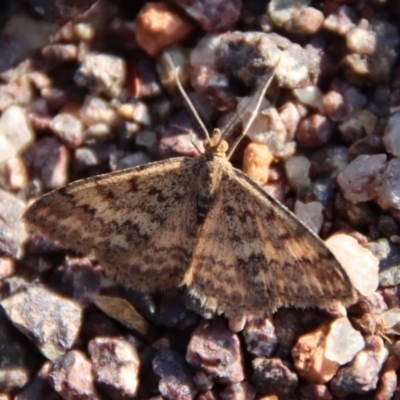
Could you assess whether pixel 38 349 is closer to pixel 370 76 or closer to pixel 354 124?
pixel 354 124

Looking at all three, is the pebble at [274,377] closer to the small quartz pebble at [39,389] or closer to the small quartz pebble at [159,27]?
the small quartz pebble at [39,389]

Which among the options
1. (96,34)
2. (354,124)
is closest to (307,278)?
(354,124)

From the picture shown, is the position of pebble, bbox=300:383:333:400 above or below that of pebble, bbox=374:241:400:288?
below

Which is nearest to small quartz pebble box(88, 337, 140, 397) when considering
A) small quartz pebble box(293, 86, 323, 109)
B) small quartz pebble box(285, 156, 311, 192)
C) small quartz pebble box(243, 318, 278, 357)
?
small quartz pebble box(243, 318, 278, 357)

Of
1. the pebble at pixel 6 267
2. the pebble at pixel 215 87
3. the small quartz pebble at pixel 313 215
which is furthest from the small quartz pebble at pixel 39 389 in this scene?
the pebble at pixel 215 87

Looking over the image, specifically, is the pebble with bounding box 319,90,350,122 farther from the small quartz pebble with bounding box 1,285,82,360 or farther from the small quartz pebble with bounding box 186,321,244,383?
the small quartz pebble with bounding box 1,285,82,360
